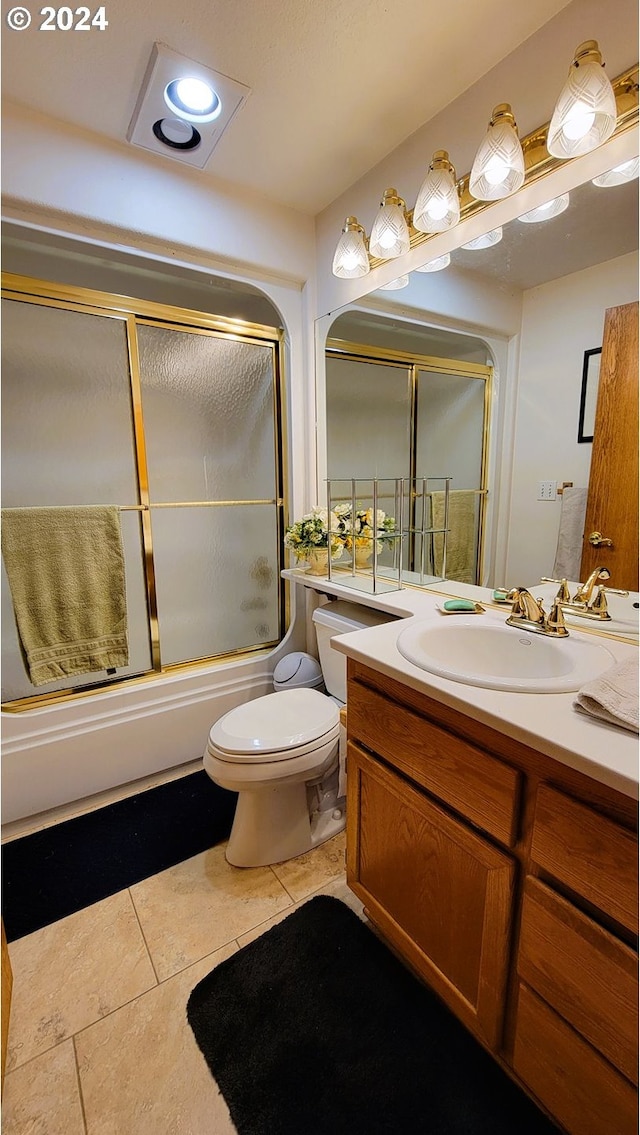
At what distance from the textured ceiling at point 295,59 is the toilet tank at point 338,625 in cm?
155

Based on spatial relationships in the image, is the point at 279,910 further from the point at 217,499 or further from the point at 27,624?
the point at 217,499

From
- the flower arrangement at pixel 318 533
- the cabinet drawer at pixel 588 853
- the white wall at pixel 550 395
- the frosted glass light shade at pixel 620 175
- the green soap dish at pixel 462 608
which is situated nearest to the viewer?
the cabinet drawer at pixel 588 853

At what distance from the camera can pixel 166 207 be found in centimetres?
155

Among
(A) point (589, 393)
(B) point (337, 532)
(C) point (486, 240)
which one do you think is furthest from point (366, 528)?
(C) point (486, 240)

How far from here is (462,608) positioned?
128cm

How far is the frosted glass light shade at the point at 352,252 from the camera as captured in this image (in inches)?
60.8

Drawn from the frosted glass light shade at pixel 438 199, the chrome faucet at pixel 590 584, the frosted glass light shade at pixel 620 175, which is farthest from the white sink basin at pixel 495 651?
the frosted glass light shade at pixel 438 199

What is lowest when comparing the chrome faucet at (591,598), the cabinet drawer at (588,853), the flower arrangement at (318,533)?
the cabinet drawer at (588,853)

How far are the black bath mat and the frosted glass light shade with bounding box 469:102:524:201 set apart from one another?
2025mm

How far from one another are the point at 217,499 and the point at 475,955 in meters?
1.85

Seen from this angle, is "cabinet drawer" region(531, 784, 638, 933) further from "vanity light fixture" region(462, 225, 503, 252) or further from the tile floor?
"vanity light fixture" region(462, 225, 503, 252)

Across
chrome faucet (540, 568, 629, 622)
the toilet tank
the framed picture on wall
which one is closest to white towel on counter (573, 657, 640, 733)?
chrome faucet (540, 568, 629, 622)

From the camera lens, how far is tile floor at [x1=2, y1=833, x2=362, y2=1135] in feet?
2.87

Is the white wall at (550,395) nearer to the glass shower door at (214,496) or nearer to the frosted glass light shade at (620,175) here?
the frosted glass light shade at (620,175)
